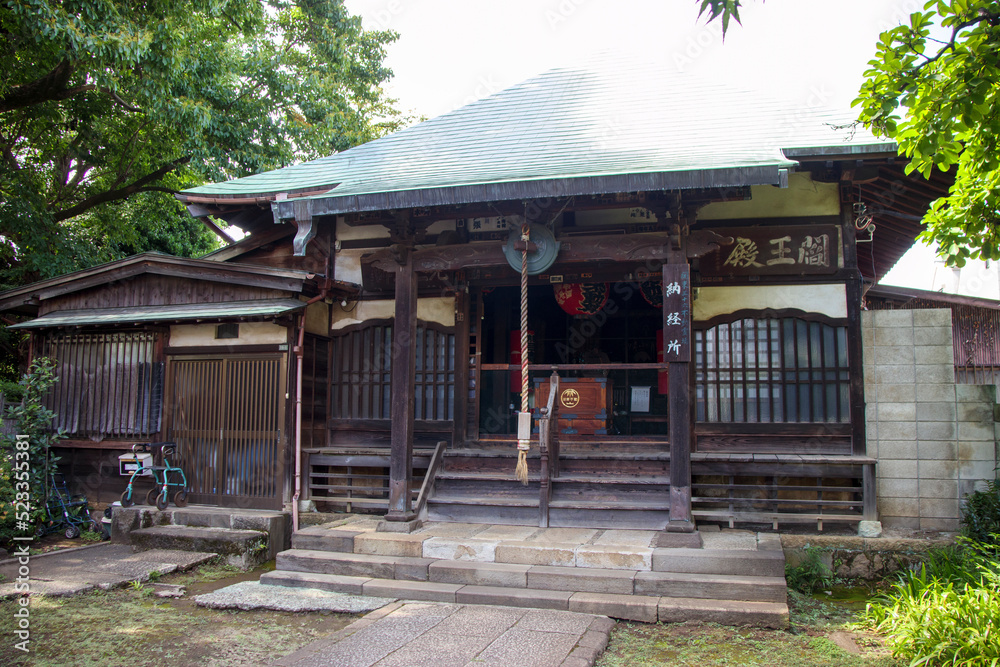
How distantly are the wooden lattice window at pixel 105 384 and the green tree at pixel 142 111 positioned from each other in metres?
4.20

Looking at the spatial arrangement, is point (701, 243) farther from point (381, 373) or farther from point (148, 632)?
point (148, 632)

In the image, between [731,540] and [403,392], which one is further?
[403,392]

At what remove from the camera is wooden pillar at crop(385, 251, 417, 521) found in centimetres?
754

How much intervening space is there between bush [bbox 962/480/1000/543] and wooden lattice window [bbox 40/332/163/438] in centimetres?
1006

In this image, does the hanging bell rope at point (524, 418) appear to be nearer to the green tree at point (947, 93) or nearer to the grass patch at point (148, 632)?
the grass patch at point (148, 632)

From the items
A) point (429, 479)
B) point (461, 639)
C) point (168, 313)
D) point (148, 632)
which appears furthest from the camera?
point (168, 313)

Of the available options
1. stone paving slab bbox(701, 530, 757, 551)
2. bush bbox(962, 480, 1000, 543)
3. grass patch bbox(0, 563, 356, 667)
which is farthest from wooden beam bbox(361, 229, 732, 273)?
grass patch bbox(0, 563, 356, 667)

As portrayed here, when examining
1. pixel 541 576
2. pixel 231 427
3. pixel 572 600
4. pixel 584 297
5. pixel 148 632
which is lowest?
pixel 148 632

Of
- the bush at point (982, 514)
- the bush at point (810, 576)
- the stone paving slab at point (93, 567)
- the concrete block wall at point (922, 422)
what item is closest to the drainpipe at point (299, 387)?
the stone paving slab at point (93, 567)

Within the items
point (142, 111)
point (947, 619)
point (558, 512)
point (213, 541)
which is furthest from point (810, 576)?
point (142, 111)

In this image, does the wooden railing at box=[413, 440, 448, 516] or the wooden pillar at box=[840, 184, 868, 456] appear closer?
the wooden pillar at box=[840, 184, 868, 456]

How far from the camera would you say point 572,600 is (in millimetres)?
5801

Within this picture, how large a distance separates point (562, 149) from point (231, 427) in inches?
A: 226

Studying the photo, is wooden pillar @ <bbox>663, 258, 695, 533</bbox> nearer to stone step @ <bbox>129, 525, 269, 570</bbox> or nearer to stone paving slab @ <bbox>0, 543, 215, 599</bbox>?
stone step @ <bbox>129, 525, 269, 570</bbox>
